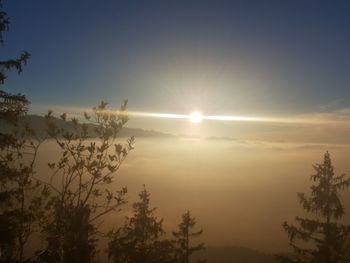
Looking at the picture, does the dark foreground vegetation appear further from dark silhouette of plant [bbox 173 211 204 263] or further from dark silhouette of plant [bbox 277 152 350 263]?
dark silhouette of plant [bbox 173 211 204 263]

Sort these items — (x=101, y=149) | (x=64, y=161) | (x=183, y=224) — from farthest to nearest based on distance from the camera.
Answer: (x=183, y=224) < (x=64, y=161) < (x=101, y=149)

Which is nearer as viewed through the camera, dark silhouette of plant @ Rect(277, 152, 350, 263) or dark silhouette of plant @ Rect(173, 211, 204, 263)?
dark silhouette of plant @ Rect(277, 152, 350, 263)

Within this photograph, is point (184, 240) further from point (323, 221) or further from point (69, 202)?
point (69, 202)

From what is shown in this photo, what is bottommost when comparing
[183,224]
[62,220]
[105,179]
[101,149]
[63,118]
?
[183,224]

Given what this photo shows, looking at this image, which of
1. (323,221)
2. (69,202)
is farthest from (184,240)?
(69,202)

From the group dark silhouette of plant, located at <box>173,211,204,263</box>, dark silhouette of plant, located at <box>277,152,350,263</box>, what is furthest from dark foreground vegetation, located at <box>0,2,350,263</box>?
dark silhouette of plant, located at <box>173,211,204,263</box>

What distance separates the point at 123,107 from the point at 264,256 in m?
193

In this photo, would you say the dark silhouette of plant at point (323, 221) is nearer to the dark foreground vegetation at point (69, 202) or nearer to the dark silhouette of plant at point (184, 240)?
the dark foreground vegetation at point (69, 202)

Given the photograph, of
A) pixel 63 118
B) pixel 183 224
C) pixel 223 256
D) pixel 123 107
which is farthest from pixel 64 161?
pixel 223 256

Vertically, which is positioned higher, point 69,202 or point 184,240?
point 69,202

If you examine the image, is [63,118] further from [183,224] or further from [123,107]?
[183,224]

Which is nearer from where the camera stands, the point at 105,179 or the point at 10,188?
the point at 105,179

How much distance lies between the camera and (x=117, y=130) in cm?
1104

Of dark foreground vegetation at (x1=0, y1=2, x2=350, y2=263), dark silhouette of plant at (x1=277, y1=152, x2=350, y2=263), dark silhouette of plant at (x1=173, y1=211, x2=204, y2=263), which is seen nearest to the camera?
dark foreground vegetation at (x1=0, y1=2, x2=350, y2=263)
